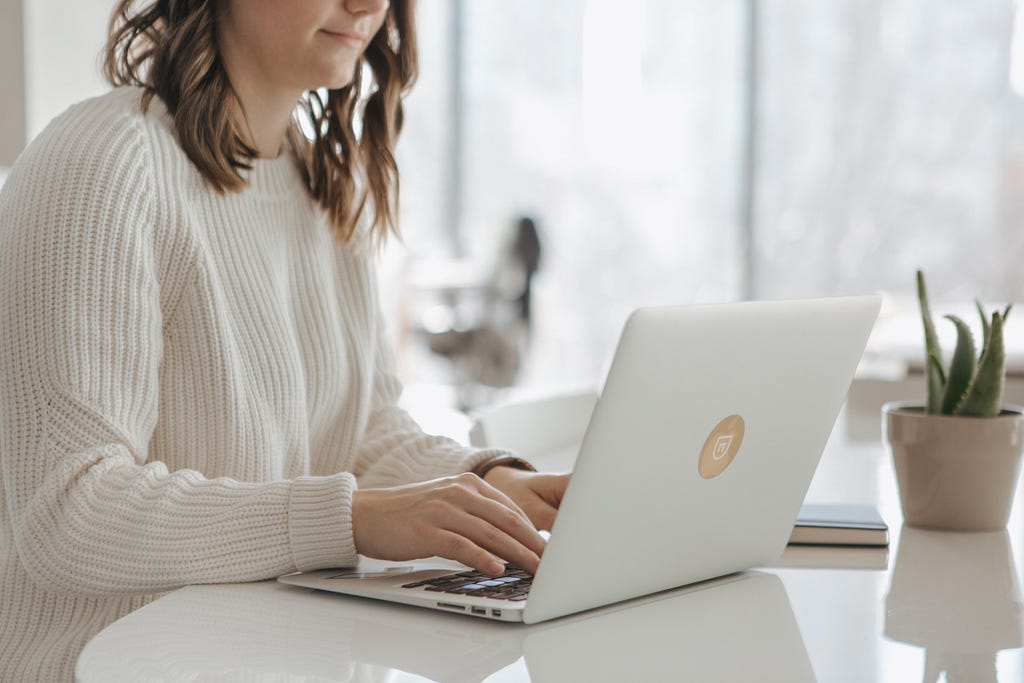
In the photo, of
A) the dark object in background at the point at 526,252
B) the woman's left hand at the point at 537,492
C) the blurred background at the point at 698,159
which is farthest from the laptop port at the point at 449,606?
the blurred background at the point at 698,159

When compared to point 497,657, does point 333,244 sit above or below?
above

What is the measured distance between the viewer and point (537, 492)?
109 cm

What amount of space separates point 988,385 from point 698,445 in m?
0.48

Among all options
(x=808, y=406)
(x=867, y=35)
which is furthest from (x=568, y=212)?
(x=808, y=406)

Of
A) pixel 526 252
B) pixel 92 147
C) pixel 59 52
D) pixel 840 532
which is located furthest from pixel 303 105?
pixel 526 252

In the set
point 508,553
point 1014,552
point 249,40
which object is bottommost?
point 1014,552

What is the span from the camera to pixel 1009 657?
767 mm

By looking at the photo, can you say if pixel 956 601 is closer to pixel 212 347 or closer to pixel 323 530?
pixel 323 530

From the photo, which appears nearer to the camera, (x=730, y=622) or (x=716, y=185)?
(x=730, y=622)

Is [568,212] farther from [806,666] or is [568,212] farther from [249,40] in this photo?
[806,666]

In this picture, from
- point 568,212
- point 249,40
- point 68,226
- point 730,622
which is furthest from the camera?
point 568,212

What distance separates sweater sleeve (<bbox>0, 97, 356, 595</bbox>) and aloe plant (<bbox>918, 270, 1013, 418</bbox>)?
0.62m

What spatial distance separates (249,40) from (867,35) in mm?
6041

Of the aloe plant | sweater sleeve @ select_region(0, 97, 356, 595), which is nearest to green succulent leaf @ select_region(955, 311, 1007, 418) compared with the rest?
the aloe plant
